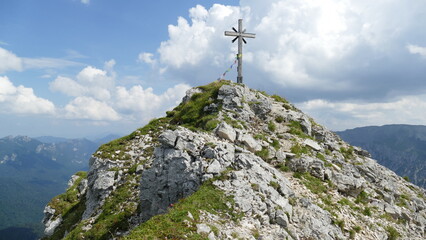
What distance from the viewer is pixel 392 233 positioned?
21109 mm

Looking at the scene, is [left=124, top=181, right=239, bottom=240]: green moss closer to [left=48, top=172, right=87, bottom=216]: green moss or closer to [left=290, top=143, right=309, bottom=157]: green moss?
[left=290, top=143, right=309, bottom=157]: green moss

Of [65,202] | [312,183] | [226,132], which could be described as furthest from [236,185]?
[65,202]

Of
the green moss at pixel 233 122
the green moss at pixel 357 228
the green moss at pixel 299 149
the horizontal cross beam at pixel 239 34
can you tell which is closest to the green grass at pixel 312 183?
the green moss at pixel 299 149

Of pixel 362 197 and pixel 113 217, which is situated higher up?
pixel 362 197

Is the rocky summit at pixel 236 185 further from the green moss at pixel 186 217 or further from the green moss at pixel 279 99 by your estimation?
the green moss at pixel 279 99

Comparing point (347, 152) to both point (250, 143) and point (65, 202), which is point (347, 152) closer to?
point (250, 143)

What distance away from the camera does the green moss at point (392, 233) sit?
2088 centimetres

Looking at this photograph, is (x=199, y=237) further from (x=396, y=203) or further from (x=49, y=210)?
(x=49, y=210)

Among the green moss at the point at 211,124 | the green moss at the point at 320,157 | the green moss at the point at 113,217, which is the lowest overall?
the green moss at the point at 113,217

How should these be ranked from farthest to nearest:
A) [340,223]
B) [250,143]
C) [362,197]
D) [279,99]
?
[279,99], [250,143], [362,197], [340,223]

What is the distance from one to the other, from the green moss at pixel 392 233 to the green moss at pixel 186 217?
1340 cm

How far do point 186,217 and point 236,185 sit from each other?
5138mm

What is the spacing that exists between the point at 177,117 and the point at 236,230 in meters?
23.4

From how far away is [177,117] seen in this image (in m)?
36.5
